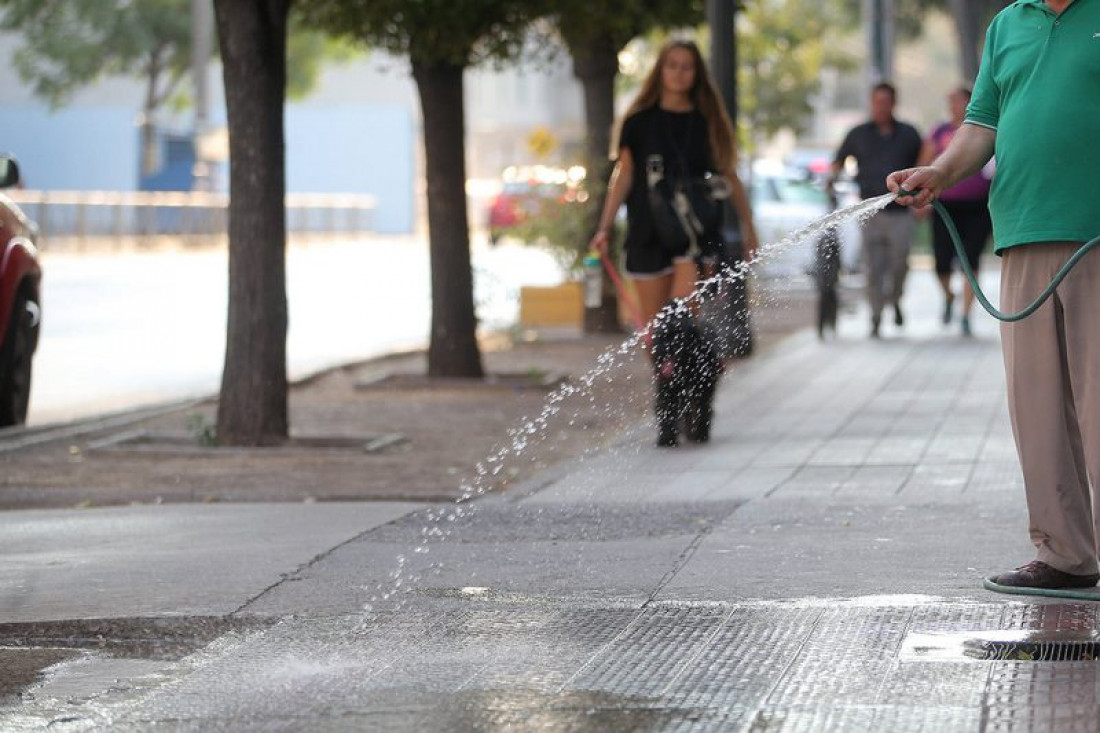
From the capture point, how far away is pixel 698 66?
36.9 ft

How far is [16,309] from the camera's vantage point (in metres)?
12.3

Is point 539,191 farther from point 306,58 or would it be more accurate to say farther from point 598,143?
point 306,58

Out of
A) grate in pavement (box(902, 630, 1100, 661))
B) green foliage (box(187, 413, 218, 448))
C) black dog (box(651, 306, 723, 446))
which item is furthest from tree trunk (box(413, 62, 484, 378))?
grate in pavement (box(902, 630, 1100, 661))

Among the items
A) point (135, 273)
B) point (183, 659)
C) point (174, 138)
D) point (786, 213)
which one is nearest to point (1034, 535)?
point (183, 659)

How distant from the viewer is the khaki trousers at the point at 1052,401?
6.22 meters

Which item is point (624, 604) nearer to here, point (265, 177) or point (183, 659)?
point (183, 659)

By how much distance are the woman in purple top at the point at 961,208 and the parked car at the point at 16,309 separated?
7355mm

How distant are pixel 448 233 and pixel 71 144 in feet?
147

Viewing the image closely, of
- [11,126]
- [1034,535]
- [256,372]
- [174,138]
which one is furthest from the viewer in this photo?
[11,126]

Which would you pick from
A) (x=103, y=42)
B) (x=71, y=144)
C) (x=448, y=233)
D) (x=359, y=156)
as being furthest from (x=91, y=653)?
(x=359, y=156)

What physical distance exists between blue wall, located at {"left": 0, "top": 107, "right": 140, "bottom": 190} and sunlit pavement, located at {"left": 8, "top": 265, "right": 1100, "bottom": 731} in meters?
49.4

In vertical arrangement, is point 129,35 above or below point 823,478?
above

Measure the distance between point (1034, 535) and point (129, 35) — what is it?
49015 millimetres

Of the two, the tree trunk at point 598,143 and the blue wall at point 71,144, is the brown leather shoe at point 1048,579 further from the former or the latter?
the blue wall at point 71,144
